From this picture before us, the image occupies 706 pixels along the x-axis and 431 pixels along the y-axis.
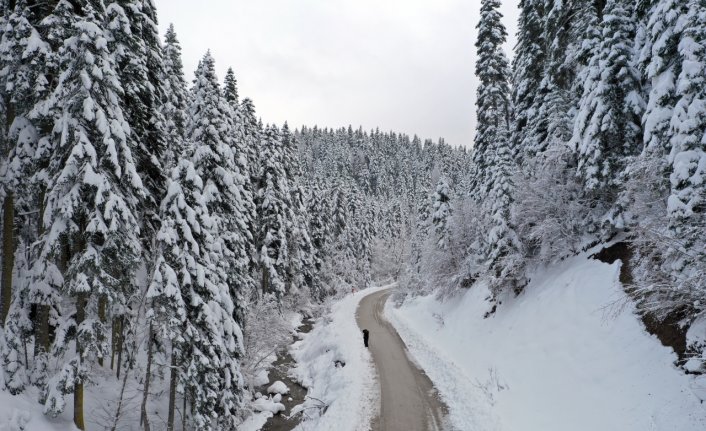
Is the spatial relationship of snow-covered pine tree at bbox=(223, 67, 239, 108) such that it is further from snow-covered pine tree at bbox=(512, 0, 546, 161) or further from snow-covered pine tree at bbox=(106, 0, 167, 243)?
snow-covered pine tree at bbox=(512, 0, 546, 161)

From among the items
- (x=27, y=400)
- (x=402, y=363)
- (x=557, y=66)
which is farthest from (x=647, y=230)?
(x=27, y=400)

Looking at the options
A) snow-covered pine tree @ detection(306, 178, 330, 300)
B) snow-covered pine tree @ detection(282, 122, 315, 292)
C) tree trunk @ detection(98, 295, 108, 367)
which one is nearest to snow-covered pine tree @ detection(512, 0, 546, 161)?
snow-covered pine tree @ detection(282, 122, 315, 292)

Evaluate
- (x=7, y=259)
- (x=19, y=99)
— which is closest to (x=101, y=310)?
(x=7, y=259)

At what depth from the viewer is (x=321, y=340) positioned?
28.5 meters

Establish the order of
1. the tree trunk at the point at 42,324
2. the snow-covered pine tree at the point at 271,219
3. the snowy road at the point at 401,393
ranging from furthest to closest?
the snow-covered pine tree at the point at 271,219 < the tree trunk at the point at 42,324 < the snowy road at the point at 401,393

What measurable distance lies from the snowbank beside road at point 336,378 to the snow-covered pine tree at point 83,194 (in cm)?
Answer: 812

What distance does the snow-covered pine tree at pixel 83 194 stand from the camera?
37.9ft

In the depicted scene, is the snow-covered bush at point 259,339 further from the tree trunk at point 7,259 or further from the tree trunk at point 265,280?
the tree trunk at point 7,259

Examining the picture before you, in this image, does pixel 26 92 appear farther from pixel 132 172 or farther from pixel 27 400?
pixel 27 400

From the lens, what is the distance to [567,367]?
1309 centimetres

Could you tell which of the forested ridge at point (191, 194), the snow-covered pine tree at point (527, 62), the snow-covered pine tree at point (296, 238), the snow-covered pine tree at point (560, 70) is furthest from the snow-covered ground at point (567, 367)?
the snow-covered pine tree at point (296, 238)

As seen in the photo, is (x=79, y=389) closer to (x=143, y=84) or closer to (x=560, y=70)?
(x=143, y=84)

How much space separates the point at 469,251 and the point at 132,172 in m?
23.3

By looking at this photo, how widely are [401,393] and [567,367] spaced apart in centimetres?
632
